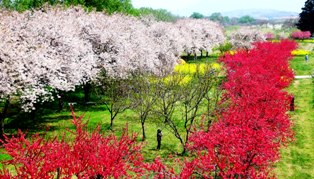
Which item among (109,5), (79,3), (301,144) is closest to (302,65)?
(109,5)

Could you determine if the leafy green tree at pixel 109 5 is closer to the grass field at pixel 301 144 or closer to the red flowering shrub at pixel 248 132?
the red flowering shrub at pixel 248 132

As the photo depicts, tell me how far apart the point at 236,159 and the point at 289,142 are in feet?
45.5

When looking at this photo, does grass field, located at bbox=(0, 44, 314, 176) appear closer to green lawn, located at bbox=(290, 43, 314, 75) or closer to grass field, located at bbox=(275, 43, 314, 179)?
grass field, located at bbox=(275, 43, 314, 179)

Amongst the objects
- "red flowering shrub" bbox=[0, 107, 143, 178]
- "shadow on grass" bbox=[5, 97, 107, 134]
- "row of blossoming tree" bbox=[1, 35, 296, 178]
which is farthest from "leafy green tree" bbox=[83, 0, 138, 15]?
"red flowering shrub" bbox=[0, 107, 143, 178]

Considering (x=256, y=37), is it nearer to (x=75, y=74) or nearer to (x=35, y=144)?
(x=75, y=74)

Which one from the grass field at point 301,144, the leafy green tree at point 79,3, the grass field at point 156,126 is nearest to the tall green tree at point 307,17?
the leafy green tree at point 79,3

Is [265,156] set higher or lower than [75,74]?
lower

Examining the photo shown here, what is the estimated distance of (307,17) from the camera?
11875 cm

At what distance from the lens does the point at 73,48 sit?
3622 centimetres

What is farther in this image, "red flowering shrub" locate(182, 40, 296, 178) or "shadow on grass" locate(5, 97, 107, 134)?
"shadow on grass" locate(5, 97, 107, 134)

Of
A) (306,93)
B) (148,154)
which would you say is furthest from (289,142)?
(306,93)

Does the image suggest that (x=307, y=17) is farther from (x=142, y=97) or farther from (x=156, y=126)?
(x=142, y=97)

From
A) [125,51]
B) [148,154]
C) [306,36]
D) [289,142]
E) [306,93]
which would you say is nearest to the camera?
[148,154]

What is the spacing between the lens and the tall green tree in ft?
385
